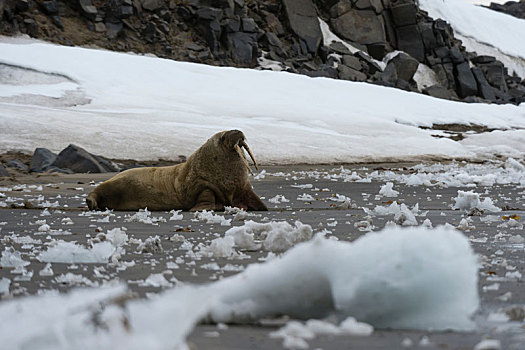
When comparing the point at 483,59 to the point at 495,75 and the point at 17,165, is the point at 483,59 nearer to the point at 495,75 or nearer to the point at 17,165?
the point at 495,75

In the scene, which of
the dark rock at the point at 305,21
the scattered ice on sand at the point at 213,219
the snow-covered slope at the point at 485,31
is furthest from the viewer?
the snow-covered slope at the point at 485,31

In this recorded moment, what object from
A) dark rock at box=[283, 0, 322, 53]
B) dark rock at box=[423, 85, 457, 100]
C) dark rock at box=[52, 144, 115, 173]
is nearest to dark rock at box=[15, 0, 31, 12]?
dark rock at box=[283, 0, 322, 53]

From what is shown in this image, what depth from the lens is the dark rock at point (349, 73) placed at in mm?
34850

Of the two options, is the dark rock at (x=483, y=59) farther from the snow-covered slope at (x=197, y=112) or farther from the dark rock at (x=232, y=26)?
the snow-covered slope at (x=197, y=112)

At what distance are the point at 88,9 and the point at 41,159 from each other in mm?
24459

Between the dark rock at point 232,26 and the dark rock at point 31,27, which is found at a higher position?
the dark rock at point 232,26

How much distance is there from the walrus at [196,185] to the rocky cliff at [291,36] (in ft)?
82.9

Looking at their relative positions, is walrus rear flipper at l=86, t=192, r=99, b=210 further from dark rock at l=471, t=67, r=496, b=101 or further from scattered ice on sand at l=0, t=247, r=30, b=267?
dark rock at l=471, t=67, r=496, b=101

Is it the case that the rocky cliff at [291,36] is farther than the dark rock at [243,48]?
No

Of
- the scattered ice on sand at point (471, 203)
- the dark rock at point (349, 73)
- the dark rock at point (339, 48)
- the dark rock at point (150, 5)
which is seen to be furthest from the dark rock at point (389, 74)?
the scattered ice on sand at point (471, 203)

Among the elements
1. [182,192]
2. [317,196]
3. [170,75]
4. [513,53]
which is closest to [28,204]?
[182,192]

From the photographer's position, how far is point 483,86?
4253 centimetres

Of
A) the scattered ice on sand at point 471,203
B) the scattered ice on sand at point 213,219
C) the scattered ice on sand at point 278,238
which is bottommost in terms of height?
the scattered ice on sand at point 213,219

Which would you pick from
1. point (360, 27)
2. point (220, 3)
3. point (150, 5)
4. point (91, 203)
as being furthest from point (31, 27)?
point (91, 203)
